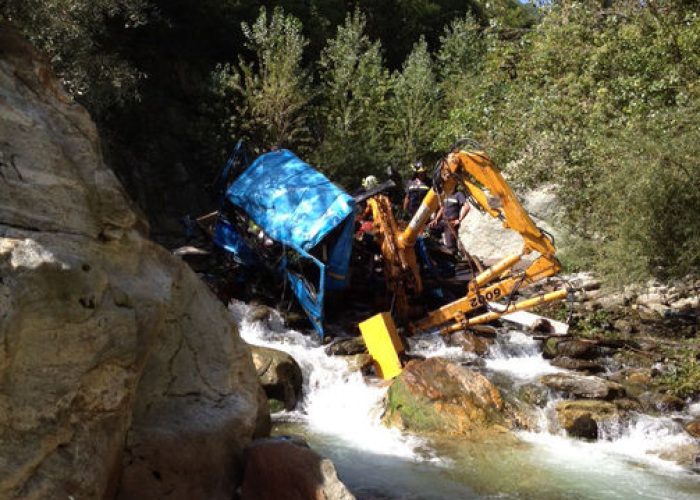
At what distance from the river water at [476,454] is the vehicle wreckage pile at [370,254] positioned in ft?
3.26

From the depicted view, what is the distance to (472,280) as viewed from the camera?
37.8 feet

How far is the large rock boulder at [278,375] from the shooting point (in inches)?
372

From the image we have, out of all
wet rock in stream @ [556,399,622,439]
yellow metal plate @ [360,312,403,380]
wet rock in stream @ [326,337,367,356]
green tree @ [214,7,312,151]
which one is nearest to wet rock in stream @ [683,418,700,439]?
wet rock in stream @ [556,399,622,439]

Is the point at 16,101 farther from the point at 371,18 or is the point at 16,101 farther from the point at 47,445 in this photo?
the point at 371,18

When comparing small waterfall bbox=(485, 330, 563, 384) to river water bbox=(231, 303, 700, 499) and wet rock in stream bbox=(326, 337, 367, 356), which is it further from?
wet rock in stream bbox=(326, 337, 367, 356)

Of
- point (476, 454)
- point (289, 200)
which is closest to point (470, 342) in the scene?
point (289, 200)

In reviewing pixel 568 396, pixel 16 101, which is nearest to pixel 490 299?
pixel 568 396

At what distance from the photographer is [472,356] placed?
11805 mm

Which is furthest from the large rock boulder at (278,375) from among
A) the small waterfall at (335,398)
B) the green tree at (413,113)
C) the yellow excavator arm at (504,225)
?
the green tree at (413,113)

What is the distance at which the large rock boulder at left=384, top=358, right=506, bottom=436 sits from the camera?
876 cm

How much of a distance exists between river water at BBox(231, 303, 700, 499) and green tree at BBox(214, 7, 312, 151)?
9294 mm

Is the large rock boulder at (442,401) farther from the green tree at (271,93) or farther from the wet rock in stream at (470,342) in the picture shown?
the green tree at (271,93)

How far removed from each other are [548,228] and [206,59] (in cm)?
1194

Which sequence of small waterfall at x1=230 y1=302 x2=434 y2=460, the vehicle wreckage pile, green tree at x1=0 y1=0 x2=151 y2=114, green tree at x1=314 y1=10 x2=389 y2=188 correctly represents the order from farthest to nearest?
green tree at x1=314 y1=10 x2=389 y2=188 → green tree at x1=0 y1=0 x2=151 y2=114 → the vehicle wreckage pile → small waterfall at x1=230 y1=302 x2=434 y2=460
